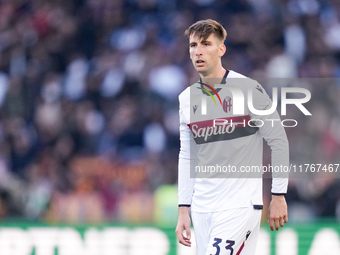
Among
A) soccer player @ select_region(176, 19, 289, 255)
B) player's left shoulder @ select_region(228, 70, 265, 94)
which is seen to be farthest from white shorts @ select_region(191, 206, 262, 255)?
player's left shoulder @ select_region(228, 70, 265, 94)

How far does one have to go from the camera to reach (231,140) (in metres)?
4.59

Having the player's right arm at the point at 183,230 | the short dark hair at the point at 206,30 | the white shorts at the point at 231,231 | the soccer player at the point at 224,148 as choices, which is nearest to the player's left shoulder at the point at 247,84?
the soccer player at the point at 224,148

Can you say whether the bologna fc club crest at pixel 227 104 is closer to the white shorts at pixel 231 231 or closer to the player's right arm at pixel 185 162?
the player's right arm at pixel 185 162

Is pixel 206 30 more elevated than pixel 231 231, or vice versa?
pixel 206 30

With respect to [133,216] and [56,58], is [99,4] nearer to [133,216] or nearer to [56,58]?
[56,58]

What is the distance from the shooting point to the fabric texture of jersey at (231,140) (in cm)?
449

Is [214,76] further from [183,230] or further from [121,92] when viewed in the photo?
[121,92]

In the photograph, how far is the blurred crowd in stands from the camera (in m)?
9.20

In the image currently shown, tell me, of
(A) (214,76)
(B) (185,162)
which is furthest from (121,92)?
(A) (214,76)

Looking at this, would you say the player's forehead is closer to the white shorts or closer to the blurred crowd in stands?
the white shorts

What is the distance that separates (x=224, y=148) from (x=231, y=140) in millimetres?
66

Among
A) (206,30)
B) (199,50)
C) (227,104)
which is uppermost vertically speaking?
(206,30)

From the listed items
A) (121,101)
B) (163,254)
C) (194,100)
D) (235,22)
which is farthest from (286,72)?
(194,100)

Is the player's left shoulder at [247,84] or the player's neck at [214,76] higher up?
the player's neck at [214,76]
